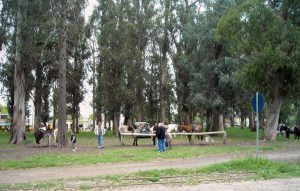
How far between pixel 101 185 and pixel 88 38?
44.8 m

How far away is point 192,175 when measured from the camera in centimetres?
1516

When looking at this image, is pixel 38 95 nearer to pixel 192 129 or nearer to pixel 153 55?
pixel 153 55

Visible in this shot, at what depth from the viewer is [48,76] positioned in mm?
56719

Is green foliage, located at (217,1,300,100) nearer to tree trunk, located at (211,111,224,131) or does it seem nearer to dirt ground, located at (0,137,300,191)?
dirt ground, located at (0,137,300,191)

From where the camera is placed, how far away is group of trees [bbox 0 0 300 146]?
107 feet

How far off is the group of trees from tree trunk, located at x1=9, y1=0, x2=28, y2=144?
0.08 metres

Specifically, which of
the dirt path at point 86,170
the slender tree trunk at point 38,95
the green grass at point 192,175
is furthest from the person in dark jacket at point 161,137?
the slender tree trunk at point 38,95

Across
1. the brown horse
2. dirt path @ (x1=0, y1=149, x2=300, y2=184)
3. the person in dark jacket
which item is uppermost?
the brown horse

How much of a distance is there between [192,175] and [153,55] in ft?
163

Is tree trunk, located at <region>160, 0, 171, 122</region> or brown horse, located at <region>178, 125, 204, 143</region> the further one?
tree trunk, located at <region>160, 0, 171, 122</region>

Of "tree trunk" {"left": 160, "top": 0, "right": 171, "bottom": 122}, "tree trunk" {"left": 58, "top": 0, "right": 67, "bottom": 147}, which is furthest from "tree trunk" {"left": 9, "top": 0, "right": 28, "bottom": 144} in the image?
"tree trunk" {"left": 160, "top": 0, "right": 171, "bottom": 122}

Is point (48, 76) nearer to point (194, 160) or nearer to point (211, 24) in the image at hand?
point (211, 24)

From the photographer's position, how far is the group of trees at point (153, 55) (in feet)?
107

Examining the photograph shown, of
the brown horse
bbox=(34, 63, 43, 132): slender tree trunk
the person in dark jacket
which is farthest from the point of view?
bbox=(34, 63, 43, 132): slender tree trunk
